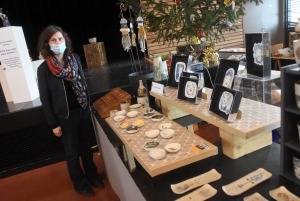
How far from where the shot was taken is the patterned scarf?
2033mm

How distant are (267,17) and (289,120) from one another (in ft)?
20.0

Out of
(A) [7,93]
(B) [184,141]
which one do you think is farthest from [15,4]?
(B) [184,141]

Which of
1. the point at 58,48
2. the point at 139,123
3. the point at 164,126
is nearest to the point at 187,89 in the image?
the point at 164,126

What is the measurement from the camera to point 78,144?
2.30 metres

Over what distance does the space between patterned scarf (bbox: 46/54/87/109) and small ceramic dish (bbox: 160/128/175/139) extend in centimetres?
97

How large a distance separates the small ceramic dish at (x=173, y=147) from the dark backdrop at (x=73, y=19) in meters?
6.59

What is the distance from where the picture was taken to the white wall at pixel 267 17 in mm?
6215

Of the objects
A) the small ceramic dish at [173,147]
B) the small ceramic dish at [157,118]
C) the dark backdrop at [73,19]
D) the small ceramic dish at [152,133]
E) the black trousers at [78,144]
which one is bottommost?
the black trousers at [78,144]

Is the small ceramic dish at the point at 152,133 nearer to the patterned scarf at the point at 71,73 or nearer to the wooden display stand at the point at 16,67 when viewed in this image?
the patterned scarf at the point at 71,73

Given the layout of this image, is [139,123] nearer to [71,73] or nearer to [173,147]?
[173,147]

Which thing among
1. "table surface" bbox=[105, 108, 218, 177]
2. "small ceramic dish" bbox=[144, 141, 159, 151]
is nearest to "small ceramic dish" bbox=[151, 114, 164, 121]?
"table surface" bbox=[105, 108, 218, 177]

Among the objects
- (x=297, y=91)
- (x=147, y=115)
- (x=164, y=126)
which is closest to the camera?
(x=297, y=91)

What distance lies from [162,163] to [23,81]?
3139 millimetres

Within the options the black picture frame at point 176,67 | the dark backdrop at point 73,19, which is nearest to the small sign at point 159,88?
the black picture frame at point 176,67
